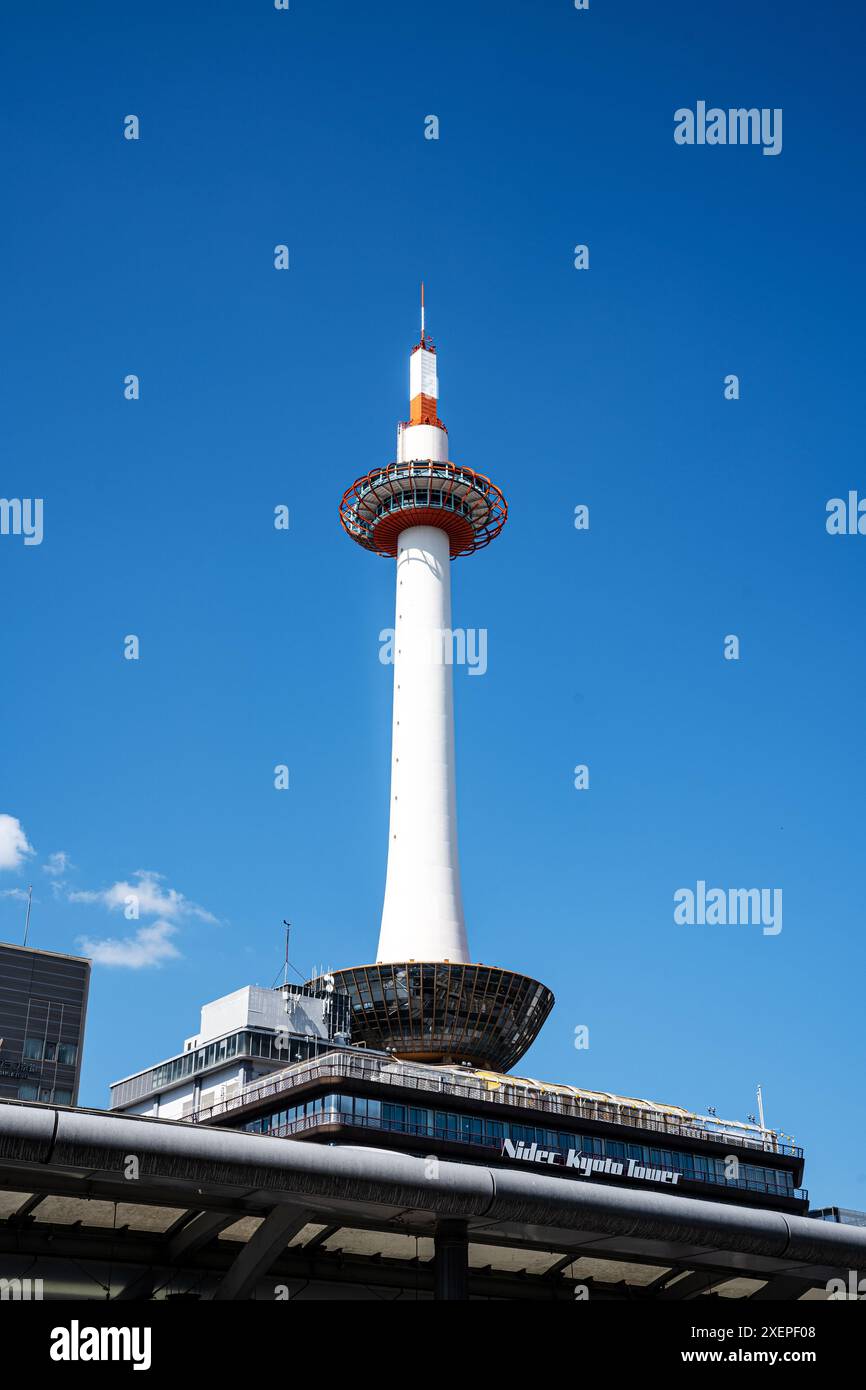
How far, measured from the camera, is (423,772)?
121 metres

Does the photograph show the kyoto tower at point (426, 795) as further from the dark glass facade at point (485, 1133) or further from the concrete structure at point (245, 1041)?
the dark glass facade at point (485, 1133)

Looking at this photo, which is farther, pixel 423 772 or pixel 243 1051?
pixel 423 772

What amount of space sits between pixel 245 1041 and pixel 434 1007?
537 inches

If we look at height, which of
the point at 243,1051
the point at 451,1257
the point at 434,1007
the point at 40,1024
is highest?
the point at 40,1024

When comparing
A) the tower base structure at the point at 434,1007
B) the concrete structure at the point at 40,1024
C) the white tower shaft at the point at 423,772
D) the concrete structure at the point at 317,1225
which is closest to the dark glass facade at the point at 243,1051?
the tower base structure at the point at 434,1007

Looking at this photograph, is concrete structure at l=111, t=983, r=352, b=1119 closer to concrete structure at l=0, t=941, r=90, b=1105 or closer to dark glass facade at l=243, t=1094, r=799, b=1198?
dark glass facade at l=243, t=1094, r=799, b=1198

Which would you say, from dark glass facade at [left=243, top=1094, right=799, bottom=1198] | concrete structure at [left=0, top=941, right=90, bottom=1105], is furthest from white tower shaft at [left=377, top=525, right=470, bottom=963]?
concrete structure at [left=0, top=941, right=90, bottom=1105]

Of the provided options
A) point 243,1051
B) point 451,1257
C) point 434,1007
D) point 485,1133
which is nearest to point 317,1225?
point 451,1257

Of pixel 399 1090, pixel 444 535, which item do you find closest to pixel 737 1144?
pixel 399 1090

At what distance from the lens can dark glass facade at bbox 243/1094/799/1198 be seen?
300ft

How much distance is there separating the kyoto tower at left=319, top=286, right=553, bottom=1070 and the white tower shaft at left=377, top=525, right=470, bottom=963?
91 mm

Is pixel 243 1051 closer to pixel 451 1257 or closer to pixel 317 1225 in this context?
pixel 317 1225
